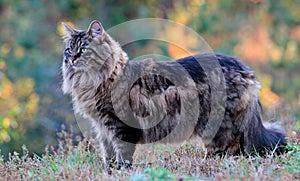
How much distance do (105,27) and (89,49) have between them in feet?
18.9

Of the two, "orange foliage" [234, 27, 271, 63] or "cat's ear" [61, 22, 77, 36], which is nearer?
"cat's ear" [61, 22, 77, 36]

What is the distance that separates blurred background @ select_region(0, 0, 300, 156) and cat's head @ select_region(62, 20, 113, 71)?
337 centimetres

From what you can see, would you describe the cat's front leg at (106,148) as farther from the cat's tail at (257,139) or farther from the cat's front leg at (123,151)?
the cat's tail at (257,139)

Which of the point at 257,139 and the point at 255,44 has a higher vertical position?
the point at 255,44

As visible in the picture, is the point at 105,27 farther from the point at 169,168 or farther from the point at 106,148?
the point at 169,168

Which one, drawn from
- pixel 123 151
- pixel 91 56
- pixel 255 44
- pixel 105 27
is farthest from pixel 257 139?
pixel 255 44

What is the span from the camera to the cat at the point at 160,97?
5148 millimetres

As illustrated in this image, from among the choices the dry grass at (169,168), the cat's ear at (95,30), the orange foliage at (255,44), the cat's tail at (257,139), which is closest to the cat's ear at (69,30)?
the cat's ear at (95,30)

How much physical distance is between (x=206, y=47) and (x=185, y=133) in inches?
224

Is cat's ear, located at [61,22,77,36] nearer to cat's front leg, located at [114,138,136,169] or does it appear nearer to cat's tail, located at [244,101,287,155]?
cat's front leg, located at [114,138,136,169]

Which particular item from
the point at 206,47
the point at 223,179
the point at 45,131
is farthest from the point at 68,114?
the point at 223,179

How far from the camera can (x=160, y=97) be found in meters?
5.21

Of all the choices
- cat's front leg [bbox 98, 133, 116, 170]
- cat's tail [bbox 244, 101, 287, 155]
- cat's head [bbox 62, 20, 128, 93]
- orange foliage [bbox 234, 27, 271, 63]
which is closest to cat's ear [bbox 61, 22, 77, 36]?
cat's head [bbox 62, 20, 128, 93]

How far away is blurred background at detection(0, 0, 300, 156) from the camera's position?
988 cm
